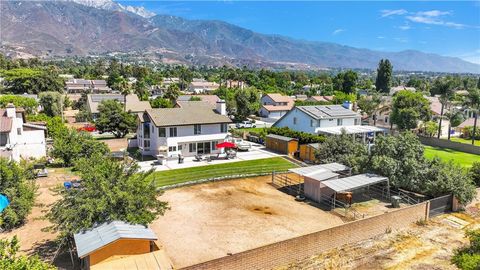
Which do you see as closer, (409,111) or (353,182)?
(353,182)

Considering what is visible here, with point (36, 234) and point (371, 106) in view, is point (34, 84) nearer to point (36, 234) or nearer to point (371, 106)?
point (371, 106)

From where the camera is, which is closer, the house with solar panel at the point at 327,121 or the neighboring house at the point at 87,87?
the house with solar panel at the point at 327,121

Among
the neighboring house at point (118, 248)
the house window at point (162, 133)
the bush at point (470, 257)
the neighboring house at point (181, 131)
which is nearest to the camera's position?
the bush at point (470, 257)

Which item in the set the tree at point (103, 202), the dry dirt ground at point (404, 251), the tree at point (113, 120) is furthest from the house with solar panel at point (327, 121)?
the tree at point (103, 202)

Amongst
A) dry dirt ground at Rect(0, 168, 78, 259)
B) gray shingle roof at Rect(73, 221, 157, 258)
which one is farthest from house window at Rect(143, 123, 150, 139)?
gray shingle roof at Rect(73, 221, 157, 258)

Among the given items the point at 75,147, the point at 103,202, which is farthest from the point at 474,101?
the point at 103,202

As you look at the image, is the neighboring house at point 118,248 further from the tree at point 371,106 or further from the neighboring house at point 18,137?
the tree at point 371,106

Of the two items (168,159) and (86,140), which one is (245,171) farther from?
(86,140)
